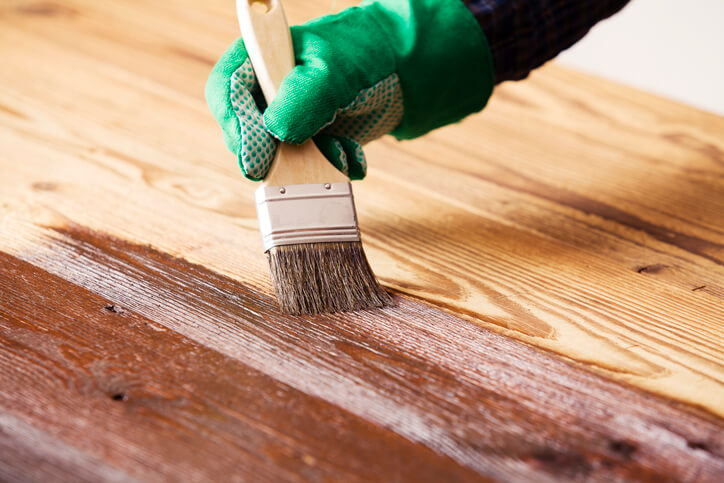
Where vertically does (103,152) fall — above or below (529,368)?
above

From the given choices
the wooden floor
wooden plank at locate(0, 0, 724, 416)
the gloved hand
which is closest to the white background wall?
wooden plank at locate(0, 0, 724, 416)

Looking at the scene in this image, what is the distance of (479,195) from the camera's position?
3.55ft

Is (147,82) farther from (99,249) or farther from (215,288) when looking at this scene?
(215,288)

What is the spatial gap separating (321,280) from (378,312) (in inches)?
2.6

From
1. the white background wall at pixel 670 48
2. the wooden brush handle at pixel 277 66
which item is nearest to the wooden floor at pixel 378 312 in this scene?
the wooden brush handle at pixel 277 66

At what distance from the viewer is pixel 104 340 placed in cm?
67

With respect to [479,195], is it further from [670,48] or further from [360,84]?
[670,48]

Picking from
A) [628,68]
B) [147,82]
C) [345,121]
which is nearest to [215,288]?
[345,121]

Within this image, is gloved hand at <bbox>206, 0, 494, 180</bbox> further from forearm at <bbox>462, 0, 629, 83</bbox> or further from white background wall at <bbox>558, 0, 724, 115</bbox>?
white background wall at <bbox>558, 0, 724, 115</bbox>

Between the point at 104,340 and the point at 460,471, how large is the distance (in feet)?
1.10

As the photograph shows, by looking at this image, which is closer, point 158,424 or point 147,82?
point 158,424

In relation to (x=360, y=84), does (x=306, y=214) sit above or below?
below

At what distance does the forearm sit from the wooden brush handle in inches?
10.2

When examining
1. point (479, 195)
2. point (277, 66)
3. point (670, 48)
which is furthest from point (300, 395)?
point (670, 48)
